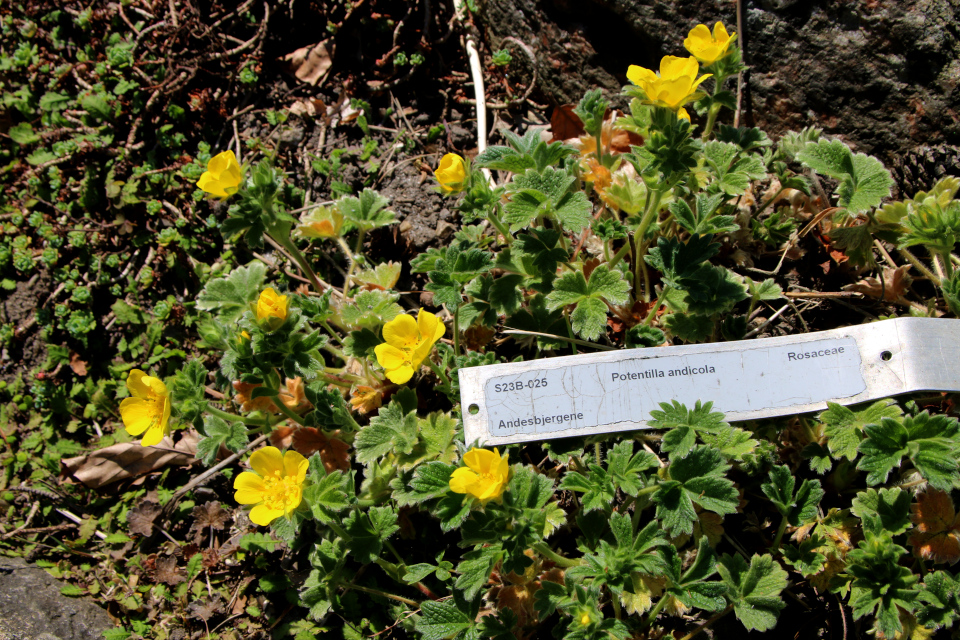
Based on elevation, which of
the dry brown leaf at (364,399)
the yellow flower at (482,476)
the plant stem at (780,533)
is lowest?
the plant stem at (780,533)

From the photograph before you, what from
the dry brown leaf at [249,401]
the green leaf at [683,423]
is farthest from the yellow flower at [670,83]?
the dry brown leaf at [249,401]

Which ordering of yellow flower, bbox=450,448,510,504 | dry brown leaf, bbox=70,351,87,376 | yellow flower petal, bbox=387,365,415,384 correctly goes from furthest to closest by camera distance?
dry brown leaf, bbox=70,351,87,376
yellow flower petal, bbox=387,365,415,384
yellow flower, bbox=450,448,510,504

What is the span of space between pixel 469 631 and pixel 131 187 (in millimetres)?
3399

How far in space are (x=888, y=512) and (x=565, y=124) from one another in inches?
104

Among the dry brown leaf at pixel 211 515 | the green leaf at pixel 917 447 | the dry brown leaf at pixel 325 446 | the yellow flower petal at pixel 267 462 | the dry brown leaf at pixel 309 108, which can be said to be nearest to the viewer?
the green leaf at pixel 917 447

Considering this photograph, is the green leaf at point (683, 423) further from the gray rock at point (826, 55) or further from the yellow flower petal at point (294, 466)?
the gray rock at point (826, 55)

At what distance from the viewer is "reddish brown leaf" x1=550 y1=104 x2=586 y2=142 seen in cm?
398

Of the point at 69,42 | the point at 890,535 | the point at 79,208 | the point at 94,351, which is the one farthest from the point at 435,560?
the point at 69,42

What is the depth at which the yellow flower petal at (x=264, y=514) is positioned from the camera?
2473mm

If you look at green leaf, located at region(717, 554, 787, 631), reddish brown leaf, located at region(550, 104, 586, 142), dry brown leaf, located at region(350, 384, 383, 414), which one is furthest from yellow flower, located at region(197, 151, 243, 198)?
green leaf, located at region(717, 554, 787, 631)

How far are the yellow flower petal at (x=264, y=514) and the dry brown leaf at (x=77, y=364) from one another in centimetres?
210

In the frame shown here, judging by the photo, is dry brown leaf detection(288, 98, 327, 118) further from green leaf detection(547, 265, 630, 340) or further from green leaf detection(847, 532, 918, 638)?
green leaf detection(847, 532, 918, 638)

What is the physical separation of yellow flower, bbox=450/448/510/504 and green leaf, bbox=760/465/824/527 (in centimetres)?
111

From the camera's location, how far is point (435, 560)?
3.08 meters
